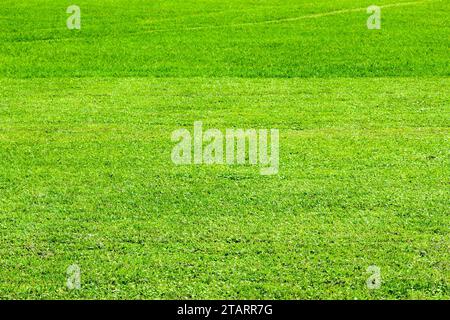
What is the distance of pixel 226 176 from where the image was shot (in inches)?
383

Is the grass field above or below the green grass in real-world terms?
below

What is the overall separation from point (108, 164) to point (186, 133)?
1765 mm

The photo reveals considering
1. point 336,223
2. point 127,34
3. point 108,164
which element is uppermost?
point 127,34

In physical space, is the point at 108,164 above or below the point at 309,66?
below

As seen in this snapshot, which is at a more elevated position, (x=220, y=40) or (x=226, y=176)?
(x=220, y=40)

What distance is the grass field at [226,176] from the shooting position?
7.18 metres

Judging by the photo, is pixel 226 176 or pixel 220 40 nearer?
pixel 226 176

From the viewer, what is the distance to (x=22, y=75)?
16.7m

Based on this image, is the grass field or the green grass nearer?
the grass field

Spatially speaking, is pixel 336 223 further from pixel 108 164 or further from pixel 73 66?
pixel 73 66

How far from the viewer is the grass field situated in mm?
7180
